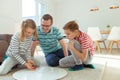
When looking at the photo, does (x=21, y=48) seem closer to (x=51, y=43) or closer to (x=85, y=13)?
(x=51, y=43)

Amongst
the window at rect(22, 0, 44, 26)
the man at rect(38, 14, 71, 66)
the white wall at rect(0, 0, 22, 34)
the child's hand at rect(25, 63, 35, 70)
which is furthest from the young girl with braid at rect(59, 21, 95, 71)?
the window at rect(22, 0, 44, 26)

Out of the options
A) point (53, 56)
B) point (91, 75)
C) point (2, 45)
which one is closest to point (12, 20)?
point (2, 45)

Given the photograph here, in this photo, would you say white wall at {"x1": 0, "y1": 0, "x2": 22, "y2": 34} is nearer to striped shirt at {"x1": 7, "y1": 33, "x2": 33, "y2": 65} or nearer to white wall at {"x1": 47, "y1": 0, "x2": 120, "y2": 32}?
striped shirt at {"x1": 7, "y1": 33, "x2": 33, "y2": 65}

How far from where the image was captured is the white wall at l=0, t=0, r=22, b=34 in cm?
350

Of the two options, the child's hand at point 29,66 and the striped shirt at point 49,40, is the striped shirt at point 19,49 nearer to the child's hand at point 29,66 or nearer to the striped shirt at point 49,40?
the child's hand at point 29,66

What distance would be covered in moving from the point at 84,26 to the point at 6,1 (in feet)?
9.48

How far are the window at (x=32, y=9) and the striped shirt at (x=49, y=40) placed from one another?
8.82 feet

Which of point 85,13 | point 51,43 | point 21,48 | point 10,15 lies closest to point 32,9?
point 10,15

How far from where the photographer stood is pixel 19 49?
1.80 meters

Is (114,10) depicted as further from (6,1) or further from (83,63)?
(83,63)

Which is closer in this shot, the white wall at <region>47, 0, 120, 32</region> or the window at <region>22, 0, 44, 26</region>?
the window at <region>22, 0, 44, 26</region>

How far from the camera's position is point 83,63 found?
2023 millimetres

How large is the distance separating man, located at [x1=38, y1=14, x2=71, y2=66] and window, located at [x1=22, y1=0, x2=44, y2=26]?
269 centimetres

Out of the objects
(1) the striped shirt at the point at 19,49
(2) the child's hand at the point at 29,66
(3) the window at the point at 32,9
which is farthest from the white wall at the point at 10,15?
(2) the child's hand at the point at 29,66
